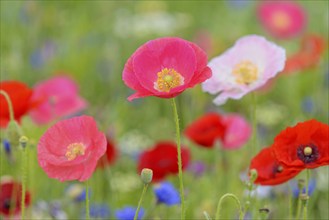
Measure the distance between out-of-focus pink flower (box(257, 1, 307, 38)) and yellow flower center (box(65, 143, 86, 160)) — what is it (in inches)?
109

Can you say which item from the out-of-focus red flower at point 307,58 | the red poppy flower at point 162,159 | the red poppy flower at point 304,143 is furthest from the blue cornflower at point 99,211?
the out-of-focus red flower at point 307,58

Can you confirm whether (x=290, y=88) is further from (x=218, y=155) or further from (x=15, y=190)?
(x=15, y=190)

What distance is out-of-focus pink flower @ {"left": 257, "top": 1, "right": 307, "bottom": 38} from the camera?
4307 mm

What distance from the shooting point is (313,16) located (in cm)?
508

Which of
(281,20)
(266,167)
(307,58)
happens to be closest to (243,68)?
(266,167)

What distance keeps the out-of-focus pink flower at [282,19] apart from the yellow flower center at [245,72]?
2340 millimetres

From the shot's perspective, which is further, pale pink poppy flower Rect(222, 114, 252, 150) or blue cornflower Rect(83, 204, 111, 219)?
pale pink poppy flower Rect(222, 114, 252, 150)

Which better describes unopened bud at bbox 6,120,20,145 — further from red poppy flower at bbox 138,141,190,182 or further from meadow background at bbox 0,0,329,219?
red poppy flower at bbox 138,141,190,182

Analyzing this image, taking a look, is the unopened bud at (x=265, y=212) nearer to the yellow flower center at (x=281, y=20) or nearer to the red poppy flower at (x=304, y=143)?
the red poppy flower at (x=304, y=143)

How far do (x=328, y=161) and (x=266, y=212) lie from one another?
0.62ft

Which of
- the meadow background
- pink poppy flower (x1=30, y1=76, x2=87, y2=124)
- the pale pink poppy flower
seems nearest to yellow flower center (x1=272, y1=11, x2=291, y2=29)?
the meadow background

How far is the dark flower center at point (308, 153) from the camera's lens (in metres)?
1.64

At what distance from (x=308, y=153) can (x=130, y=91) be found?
2206 millimetres

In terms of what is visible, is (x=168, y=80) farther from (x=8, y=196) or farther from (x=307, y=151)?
(x=8, y=196)
